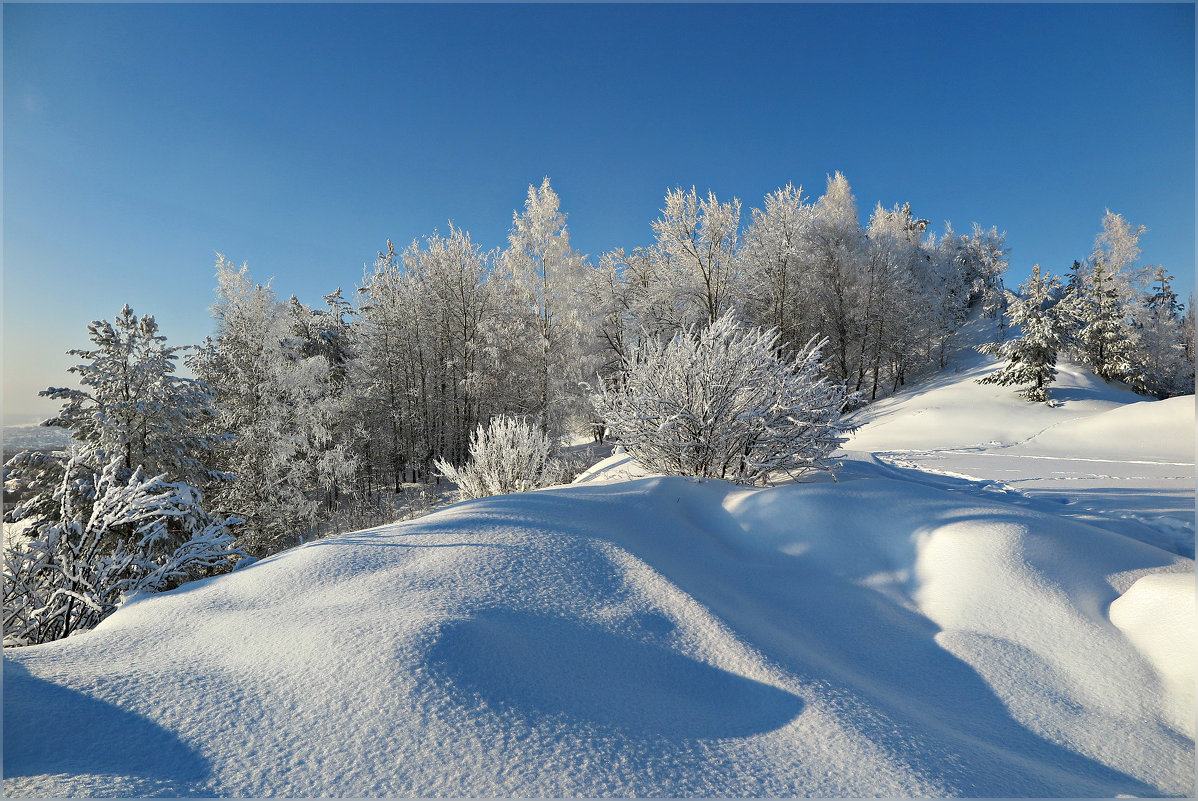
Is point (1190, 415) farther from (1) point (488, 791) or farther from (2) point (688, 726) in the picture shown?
(1) point (488, 791)

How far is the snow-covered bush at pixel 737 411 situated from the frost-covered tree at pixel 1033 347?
16598mm

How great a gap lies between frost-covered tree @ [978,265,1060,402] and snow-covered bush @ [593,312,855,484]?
16.6 metres

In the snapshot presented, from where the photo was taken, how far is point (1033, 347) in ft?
55.4

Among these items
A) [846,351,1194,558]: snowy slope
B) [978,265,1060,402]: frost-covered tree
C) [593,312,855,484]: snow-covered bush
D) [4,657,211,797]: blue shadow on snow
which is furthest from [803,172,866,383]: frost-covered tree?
[4,657,211,797]: blue shadow on snow

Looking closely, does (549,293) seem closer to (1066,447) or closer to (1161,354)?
(1066,447)

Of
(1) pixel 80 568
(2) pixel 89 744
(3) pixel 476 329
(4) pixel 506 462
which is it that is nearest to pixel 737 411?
(4) pixel 506 462

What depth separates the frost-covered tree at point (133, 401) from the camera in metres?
8.72

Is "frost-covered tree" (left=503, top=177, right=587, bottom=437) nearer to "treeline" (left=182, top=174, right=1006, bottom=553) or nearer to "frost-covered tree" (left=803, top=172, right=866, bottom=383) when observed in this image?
"treeline" (left=182, top=174, right=1006, bottom=553)

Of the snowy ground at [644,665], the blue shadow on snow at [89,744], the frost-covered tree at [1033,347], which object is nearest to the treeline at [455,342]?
the frost-covered tree at [1033,347]

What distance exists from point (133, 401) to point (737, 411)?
1076 cm

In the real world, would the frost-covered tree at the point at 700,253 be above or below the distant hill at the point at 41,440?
above

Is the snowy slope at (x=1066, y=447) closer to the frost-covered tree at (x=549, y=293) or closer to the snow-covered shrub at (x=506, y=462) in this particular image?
the snow-covered shrub at (x=506, y=462)

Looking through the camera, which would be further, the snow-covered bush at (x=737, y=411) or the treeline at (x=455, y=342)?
the treeline at (x=455, y=342)

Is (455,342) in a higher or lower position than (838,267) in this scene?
lower
